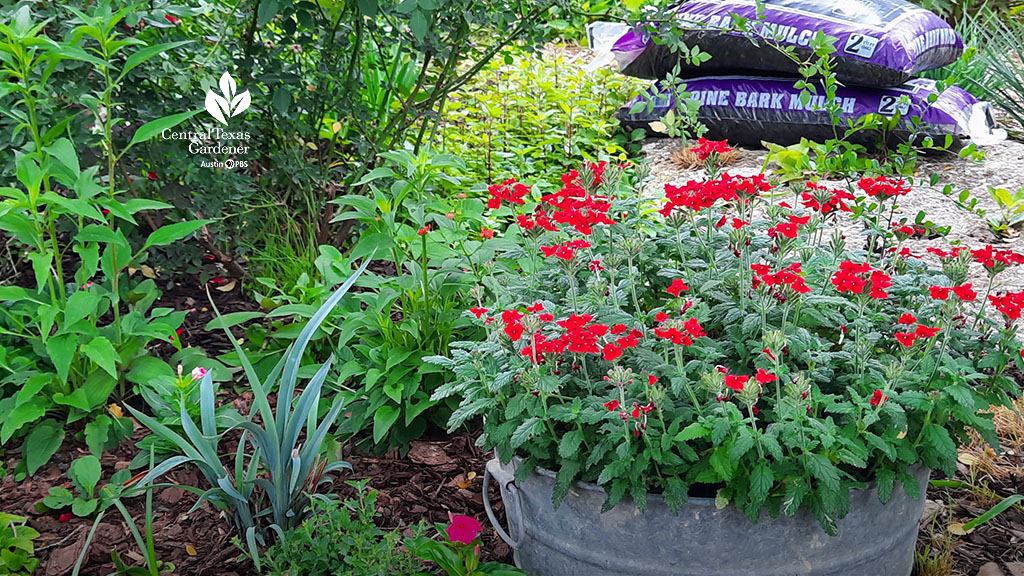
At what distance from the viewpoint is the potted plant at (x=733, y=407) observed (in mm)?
1358

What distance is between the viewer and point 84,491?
191 centimetres

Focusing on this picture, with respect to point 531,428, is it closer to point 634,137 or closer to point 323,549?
point 323,549

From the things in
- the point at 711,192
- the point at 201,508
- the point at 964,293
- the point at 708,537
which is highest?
the point at 711,192

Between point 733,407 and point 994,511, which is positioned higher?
point 733,407

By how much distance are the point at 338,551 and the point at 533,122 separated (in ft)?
10.2

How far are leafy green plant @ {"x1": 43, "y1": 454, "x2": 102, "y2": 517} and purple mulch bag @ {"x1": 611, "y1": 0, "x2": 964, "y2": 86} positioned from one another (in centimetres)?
272

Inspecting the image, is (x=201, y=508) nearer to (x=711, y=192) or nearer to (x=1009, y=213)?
(x=711, y=192)

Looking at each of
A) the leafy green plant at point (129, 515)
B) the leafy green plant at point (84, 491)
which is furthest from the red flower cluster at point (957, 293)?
the leafy green plant at point (84, 491)

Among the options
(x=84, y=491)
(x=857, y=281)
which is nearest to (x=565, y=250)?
(x=857, y=281)

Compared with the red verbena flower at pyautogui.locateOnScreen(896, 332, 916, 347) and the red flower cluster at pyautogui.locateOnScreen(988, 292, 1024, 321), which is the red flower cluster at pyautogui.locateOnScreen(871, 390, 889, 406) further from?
the red flower cluster at pyautogui.locateOnScreen(988, 292, 1024, 321)

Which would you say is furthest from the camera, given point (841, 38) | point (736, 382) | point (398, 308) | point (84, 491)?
point (841, 38)

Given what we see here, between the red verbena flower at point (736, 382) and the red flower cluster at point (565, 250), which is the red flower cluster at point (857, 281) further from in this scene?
the red flower cluster at point (565, 250)

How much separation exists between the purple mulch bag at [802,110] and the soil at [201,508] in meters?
2.17

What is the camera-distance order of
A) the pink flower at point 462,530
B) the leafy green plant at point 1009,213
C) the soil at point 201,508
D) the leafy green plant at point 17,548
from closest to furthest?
the pink flower at point 462,530
the leafy green plant at point 17,548
the soil at point 201,508
the leafy green plant at point 1009,213
